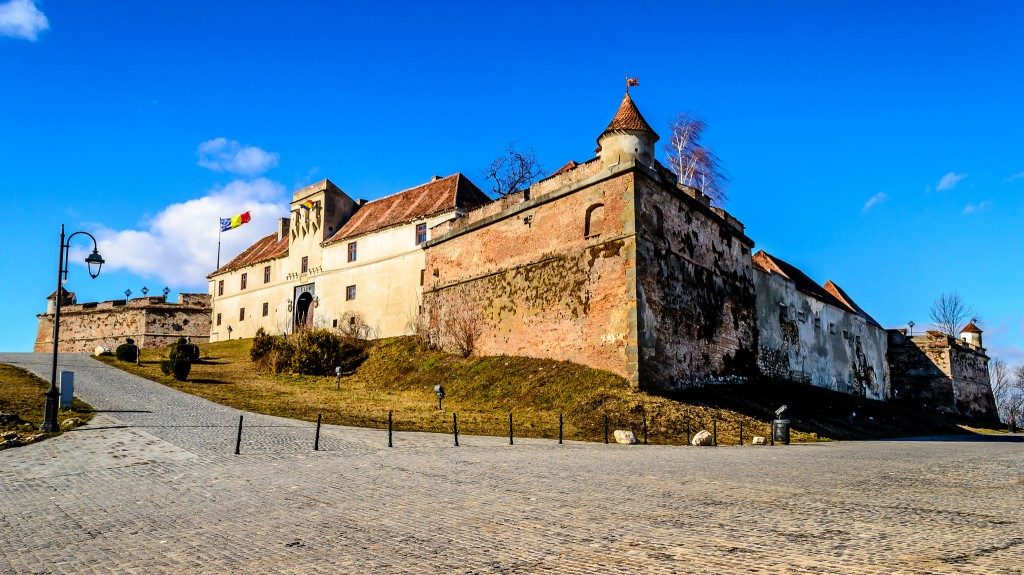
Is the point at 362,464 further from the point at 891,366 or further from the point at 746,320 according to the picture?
the point at 891,366

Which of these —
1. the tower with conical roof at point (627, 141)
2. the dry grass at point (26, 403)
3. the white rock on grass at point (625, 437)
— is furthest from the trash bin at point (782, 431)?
the dry grass at point (26, 403)

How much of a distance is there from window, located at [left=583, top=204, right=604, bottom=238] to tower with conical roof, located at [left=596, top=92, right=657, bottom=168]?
158cm

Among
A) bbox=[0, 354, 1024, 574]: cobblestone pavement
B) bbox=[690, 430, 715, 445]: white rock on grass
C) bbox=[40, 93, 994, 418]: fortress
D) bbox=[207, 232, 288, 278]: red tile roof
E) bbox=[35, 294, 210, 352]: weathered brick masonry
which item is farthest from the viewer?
bbox=[35, 294, 210, 352]: weathered brick masonry

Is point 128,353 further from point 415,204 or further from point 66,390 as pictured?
point 66,390

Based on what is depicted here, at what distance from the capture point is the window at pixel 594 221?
2645cm

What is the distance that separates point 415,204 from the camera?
40.9 m

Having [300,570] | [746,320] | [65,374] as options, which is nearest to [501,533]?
[300,570]

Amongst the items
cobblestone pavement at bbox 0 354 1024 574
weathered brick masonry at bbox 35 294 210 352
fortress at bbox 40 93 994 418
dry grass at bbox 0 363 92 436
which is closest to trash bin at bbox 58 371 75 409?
dry grass at bbox 0 363 92 436

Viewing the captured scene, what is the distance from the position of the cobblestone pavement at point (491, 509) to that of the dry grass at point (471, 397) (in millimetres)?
4976

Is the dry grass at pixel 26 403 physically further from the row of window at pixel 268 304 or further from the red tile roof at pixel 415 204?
the red tile roof at pixel 415 204

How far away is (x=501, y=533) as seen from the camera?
7168mm

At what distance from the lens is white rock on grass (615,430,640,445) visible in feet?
60.2

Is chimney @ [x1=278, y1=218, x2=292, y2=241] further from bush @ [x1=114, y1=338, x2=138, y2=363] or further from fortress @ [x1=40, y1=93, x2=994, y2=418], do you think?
bush @ [x1=114, y1=338, x2=138, y2=363]

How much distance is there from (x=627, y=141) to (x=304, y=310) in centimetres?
2570
